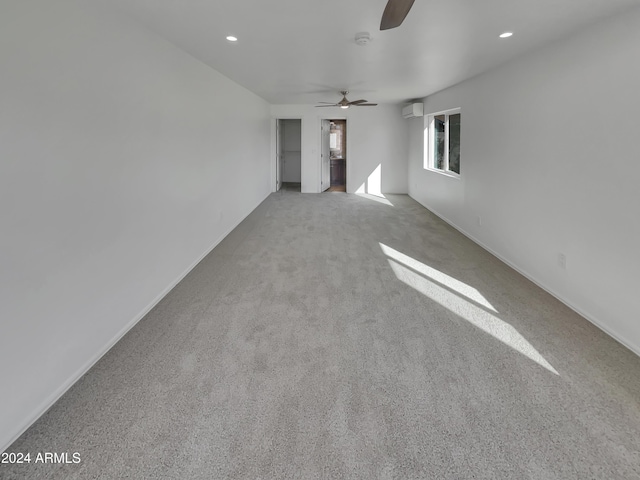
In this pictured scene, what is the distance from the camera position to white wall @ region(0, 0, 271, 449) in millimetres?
1710

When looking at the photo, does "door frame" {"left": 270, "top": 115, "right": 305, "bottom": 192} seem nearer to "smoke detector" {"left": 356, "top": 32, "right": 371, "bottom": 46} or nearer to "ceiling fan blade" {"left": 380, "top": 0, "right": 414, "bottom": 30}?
"smoke detector" {"left": 356, "top": 32, "right": 371, "bottom": 46}

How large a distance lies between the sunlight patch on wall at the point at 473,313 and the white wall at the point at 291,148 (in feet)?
26.5

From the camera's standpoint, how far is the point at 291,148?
11391 millimetres

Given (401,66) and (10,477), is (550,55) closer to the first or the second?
(401,66)

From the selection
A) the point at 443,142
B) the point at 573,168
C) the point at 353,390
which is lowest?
the point at 353,390

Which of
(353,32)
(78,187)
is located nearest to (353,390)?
(78,187)

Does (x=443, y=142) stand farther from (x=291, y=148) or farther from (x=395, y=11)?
(x=395, y=11)

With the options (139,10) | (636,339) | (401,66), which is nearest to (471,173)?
(401,66)

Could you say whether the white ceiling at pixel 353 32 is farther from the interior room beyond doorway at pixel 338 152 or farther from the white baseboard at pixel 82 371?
the interior room beyond doorway at pixel 338 152

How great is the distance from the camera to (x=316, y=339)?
100 inches

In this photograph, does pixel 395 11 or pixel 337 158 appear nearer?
pixel 395 11

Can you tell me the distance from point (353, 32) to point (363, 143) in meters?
6.29

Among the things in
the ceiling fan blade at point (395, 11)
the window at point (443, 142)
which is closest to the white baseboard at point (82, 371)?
the ceiling fan blade at point (395, 11)

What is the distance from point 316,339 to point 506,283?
205 cm
